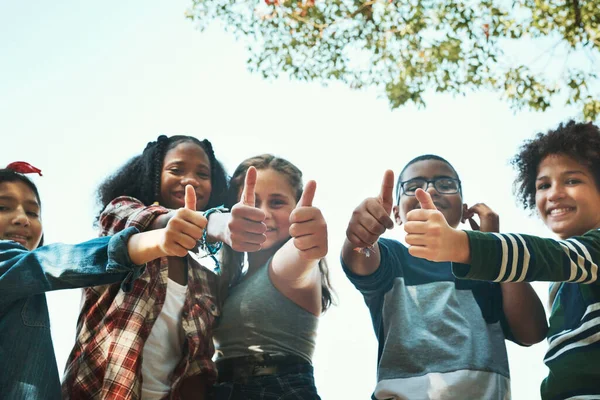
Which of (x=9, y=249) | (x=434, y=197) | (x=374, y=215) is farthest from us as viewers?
(x=434, y=197)

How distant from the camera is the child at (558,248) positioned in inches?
52.6

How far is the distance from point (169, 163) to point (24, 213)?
1.33 feet

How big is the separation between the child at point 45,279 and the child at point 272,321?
0.82 ft

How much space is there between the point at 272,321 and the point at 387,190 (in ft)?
1.56

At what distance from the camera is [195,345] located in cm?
163

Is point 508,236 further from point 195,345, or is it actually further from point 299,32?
point 299,32

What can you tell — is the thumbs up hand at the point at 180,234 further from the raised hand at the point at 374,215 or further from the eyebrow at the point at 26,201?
the eyebrow at the point at 26,201

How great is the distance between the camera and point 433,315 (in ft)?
5.59

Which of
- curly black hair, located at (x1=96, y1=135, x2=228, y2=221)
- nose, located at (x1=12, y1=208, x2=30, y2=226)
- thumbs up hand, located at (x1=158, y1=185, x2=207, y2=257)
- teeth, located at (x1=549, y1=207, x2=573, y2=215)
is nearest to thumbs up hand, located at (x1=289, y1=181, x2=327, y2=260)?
thumbs up hand, located at (x1=158, y1=185, x2=207, y2=257)

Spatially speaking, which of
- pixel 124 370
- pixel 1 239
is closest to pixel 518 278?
pixel 124 370

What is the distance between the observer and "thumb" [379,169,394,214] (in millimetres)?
1519

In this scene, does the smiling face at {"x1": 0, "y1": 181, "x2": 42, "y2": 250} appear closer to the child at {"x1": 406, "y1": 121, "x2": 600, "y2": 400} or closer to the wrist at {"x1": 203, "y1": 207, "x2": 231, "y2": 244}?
the wrist at {"x1": 203, "y1": 207, "x2": 231, "y2": 244}

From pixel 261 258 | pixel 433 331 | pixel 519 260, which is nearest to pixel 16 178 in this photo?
pixel 261 258

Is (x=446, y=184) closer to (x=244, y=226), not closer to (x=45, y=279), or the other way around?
(x=244, y=226)
